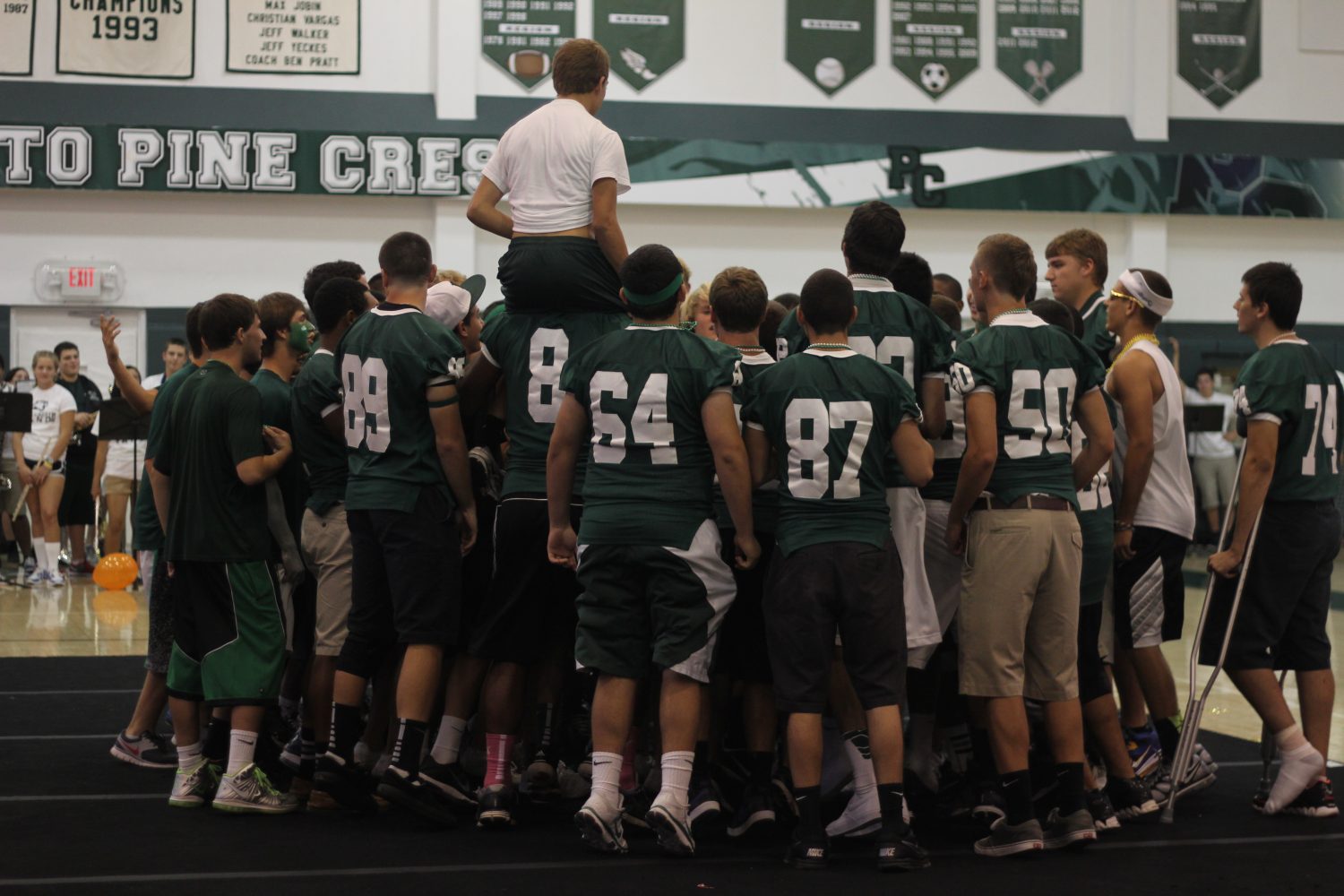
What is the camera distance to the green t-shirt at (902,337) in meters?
4.63

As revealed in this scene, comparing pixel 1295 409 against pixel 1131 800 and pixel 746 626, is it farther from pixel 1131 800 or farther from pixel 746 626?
pixel 746 626

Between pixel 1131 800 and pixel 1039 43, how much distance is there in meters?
14.4

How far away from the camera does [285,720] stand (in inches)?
230

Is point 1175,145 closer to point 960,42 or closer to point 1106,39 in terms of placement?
point 1106,39

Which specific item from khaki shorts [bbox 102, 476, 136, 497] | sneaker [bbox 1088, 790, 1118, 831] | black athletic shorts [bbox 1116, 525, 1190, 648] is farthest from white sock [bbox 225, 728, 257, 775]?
khaki shorts [bbox 102, 476, 136, 497]

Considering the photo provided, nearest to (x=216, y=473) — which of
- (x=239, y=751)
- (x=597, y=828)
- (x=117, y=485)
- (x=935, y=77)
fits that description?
(x=239, y=751)

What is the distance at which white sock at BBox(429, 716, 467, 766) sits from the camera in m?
4.84

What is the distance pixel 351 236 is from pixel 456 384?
40.4 feet

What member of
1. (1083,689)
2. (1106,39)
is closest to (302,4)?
(1106,39)

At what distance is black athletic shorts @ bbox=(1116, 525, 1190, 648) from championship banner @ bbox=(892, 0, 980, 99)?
1323 cm

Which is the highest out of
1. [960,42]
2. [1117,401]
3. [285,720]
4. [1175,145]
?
[960,42]

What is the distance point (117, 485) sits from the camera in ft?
42.5

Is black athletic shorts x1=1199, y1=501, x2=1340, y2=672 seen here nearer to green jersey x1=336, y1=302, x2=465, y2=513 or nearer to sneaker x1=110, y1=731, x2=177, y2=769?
green jersey x1=336, y1=302, x2=465, y2=513

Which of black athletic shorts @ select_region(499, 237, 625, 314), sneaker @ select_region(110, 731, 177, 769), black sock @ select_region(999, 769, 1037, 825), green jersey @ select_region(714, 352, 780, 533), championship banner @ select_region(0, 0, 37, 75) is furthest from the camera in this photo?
championship banner @ select_region(0, 0, 37, 75)
